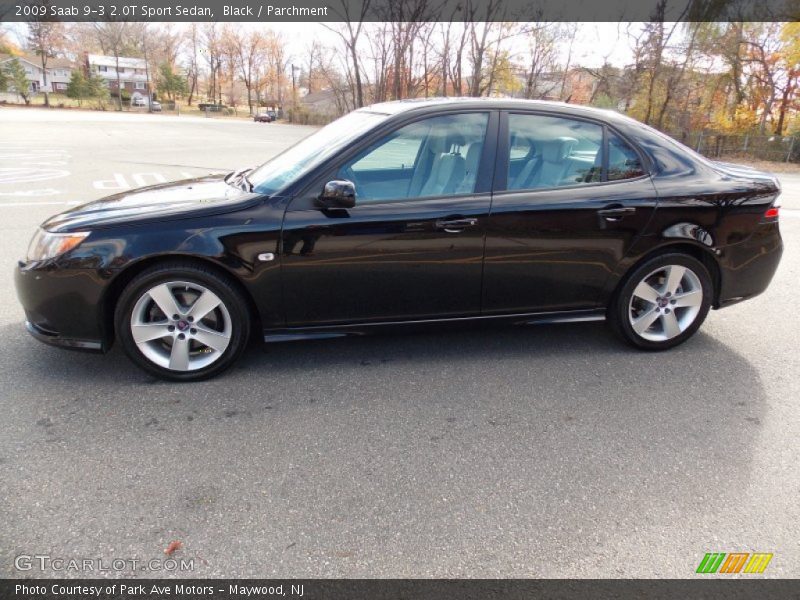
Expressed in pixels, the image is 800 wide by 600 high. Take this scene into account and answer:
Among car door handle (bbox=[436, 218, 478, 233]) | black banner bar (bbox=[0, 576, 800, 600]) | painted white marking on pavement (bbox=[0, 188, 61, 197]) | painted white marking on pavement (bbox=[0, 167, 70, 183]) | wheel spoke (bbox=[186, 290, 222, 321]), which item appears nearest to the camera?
black banner bar (bbox=[0, 576, 800, 600])

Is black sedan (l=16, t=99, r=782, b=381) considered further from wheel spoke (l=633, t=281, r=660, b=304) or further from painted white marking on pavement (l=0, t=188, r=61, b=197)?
painted white marking on pavement (l=0, t=188, r=61, b=197)

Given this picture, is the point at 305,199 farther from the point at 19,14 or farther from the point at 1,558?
the point at 19,14

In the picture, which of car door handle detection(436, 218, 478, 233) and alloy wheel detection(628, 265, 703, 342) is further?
alloy wheel detection(628, 265, 703, 342)

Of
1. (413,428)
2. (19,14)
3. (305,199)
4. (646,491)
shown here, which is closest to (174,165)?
(305,199)

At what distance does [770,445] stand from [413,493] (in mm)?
1867

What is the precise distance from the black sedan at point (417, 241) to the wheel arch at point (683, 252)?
14 mm

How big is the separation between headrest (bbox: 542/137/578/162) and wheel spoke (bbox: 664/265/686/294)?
1.05 meters

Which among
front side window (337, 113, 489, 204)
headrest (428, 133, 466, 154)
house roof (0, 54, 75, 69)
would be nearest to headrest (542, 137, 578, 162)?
front side window (337, 113, 489, 204)

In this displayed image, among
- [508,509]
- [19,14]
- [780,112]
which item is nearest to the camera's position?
[508,509]

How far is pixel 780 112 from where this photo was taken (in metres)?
31.7

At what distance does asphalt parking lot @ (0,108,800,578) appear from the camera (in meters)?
2.12

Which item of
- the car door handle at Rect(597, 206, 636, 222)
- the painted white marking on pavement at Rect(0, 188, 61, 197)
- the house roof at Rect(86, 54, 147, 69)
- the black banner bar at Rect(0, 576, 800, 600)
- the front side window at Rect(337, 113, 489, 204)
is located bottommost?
the black banner bar at Rect(0, 576, 800, 600)

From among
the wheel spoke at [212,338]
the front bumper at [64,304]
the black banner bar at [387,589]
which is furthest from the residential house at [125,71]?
the black banner bar at [387,589]

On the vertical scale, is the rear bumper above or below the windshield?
below
